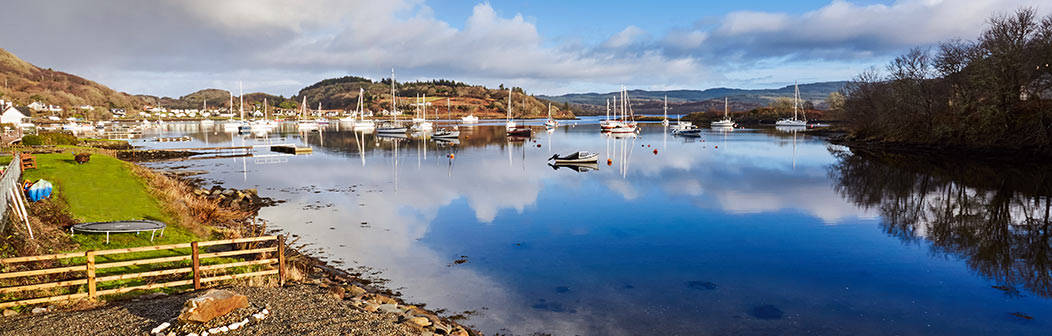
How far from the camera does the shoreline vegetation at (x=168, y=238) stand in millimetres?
12027

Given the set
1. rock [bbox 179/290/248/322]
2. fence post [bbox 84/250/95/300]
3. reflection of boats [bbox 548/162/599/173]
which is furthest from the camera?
reflection of boats [bbox 548/162/599/173]

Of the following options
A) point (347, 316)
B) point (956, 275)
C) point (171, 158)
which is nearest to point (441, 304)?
point (347, 316)

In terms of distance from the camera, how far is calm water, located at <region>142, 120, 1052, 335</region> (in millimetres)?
14062

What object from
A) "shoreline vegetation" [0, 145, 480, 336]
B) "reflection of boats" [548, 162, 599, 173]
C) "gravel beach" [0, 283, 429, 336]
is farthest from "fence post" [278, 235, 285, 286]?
"reflection of boats" [548, 162, 599, 173]

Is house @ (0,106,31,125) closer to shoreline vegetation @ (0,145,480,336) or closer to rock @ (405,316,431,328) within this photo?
shoreline vegetation @ (0,145,480,336)

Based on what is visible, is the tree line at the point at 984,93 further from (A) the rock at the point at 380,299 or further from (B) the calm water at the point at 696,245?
(A) the rock at the point at 380,299

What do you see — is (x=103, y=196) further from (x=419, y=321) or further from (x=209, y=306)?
(x=419, y=321)

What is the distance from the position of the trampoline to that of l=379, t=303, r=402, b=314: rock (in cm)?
821

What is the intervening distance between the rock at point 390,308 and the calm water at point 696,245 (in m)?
1.36

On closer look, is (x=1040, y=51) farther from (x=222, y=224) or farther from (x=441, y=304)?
(x=222, y=224)

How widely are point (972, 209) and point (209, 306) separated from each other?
32711mm

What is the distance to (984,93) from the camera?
174 feet

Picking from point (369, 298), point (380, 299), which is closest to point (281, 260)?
point (369, 298)

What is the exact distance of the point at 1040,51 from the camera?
4831 cm
